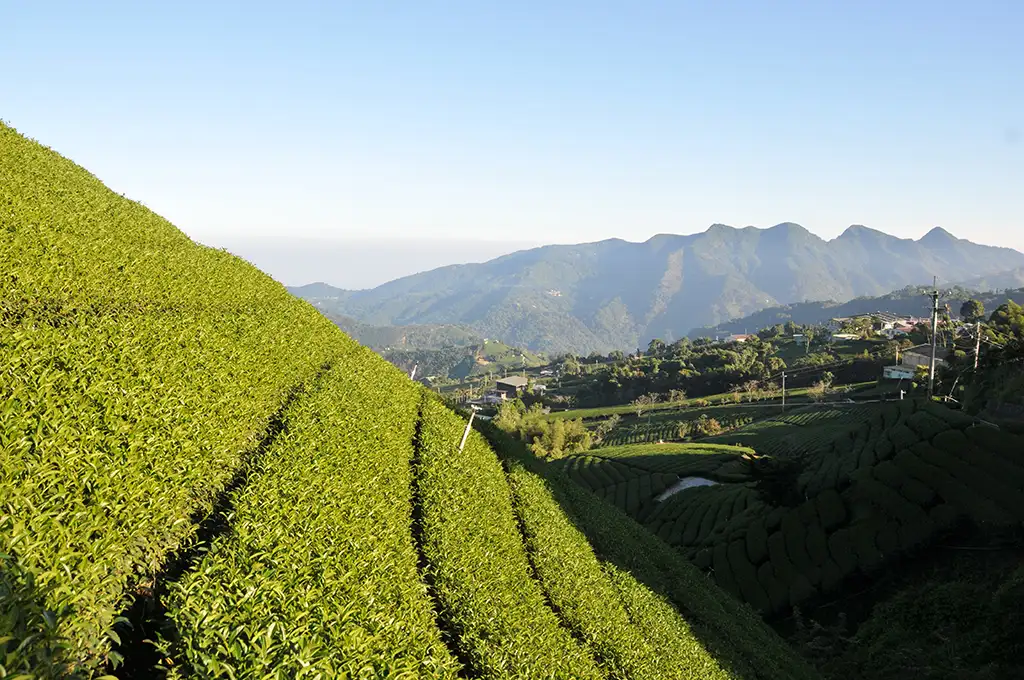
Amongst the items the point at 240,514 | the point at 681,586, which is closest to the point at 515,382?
the point at 681,586

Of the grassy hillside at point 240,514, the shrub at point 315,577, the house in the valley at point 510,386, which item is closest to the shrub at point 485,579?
the grassy hillside at point 240,514

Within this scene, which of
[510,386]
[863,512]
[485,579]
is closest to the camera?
[485,579]

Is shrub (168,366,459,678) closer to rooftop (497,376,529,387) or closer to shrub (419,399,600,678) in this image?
shrub (419,399,600,678)

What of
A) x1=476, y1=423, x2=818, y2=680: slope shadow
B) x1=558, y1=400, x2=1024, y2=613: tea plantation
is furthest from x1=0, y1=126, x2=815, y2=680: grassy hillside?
x1=558, y1=400, x2=1024, y2=613: tea plantation

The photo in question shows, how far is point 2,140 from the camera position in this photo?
14.3 metres

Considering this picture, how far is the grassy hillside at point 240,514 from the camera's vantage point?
4.67 m

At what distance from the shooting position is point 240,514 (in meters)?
6.50

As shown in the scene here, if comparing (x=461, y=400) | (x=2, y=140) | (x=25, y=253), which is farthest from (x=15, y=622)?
(x=461, y=400)

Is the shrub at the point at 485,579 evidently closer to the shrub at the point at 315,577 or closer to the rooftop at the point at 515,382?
the shrub at the point at 315,577

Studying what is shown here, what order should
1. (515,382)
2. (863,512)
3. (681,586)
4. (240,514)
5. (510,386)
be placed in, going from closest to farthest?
(240,514) → (681,586) → (863,512) → (510,386) → (515,382)

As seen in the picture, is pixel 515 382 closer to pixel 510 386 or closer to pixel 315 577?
pixel 510 386

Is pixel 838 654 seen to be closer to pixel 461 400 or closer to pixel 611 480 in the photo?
pixel 611 480

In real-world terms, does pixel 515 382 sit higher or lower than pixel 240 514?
lower

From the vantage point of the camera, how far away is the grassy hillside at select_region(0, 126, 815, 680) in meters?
4.67
